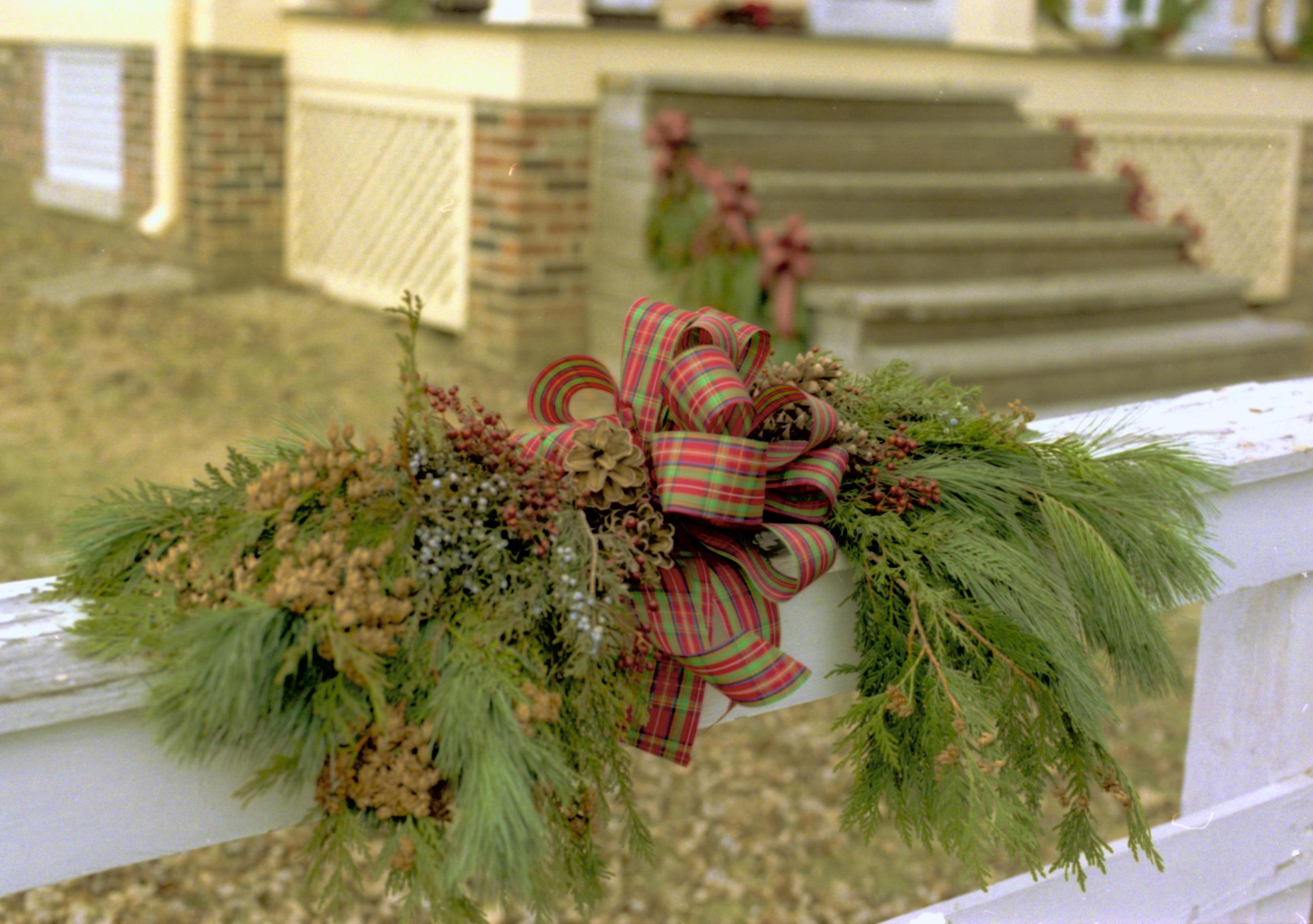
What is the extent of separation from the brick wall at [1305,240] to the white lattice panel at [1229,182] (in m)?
0.06

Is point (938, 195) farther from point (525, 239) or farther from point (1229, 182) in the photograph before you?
point (1229, 182)

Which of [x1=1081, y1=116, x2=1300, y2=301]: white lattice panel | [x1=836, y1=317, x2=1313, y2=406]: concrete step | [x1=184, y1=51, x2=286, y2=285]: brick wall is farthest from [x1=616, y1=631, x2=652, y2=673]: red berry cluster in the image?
[x1=1081, y1=116, x2=1300, y2=301]: white lattice panel

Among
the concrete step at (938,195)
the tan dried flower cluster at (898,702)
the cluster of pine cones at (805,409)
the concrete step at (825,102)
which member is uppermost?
the concrete step at (825,102)

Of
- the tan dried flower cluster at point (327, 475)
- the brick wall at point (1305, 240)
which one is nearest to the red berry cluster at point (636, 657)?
the tan dried flower cluster at point (327, 475)

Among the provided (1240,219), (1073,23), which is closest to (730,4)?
(1073,23)

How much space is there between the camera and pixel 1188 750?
1.79 m

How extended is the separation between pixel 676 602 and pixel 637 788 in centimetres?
243

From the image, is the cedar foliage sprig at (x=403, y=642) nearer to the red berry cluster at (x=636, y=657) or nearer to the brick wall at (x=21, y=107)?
the red berry cluster at (x=636, y=657)

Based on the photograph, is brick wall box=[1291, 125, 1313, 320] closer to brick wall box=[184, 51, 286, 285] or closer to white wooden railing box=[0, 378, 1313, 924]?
brick wall box=[184, 51, 286, 285]

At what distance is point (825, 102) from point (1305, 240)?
3.97m

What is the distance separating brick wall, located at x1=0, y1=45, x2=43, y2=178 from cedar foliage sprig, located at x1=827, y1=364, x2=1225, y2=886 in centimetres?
863

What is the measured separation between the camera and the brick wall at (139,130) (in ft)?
23.3

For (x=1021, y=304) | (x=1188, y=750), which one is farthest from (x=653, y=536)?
(x=1021, y=304)

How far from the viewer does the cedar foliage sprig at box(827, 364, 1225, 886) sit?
107 centimetres
